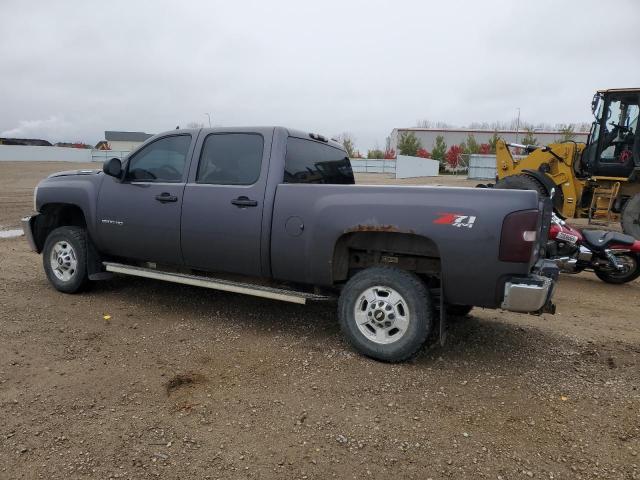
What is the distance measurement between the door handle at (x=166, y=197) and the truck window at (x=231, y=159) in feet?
0.96

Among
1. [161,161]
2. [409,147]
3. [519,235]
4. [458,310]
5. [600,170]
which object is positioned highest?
[409,147]

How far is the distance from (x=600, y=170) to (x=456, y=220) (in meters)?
9.74

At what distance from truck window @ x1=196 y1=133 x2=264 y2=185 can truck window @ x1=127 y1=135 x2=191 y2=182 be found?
0.89 ft

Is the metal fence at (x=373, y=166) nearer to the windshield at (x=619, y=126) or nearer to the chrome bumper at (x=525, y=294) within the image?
the windshield at (x=619, y=126)

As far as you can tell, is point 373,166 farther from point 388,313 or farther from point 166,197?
point 388,313

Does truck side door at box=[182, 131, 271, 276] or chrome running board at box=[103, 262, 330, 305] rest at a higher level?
truck side door at box=[182, 131, 271, 276]

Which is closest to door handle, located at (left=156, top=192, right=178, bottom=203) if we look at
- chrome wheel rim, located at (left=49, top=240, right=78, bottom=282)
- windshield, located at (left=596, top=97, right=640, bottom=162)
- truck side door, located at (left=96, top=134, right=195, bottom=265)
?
truck side door, located at (left=96, top=134, right=195, bottom=265)

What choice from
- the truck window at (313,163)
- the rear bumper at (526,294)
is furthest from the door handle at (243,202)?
the rear bumper at (526,294)

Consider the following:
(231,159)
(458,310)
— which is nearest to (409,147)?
(458,310)

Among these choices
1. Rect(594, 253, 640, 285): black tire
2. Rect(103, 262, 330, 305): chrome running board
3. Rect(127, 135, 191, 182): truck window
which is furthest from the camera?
Rect(594, 253, 640, 285): black tire

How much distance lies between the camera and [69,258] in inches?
226

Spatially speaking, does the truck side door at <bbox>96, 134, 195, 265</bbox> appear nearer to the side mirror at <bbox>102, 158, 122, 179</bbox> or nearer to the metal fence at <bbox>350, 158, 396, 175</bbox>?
the side mirror at <bbox>102, 158, 122, 179</bbox>

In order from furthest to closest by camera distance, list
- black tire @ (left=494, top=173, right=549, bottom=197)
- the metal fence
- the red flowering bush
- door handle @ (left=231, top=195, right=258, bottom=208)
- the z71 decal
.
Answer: the red flowering bush
the metal fence
black tire @ (left=494, top=173, right=549, bottom=197)
door handle @ (left=231, top=195, right=258, bottom=208)
the z71 decal

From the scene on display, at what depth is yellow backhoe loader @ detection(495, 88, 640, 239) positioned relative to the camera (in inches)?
434
